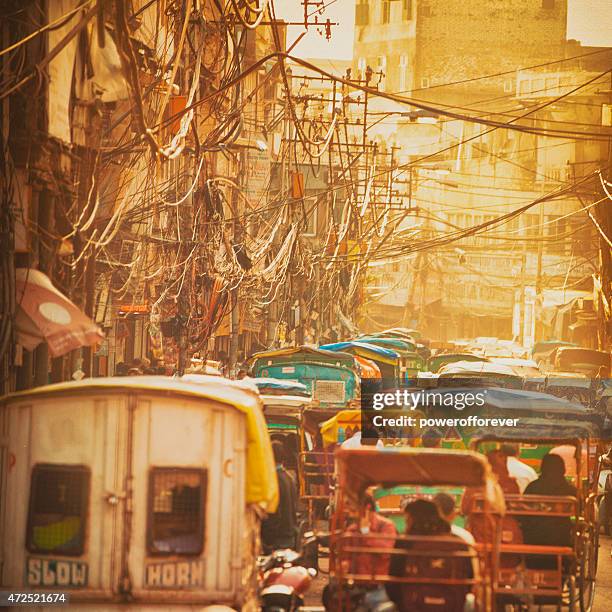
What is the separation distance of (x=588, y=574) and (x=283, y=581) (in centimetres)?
297

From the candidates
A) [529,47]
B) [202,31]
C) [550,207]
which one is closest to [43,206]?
[202,31]

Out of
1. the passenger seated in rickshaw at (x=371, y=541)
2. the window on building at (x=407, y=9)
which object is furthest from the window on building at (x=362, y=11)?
the passenger seated in rickshaw at (x=371, y=541)

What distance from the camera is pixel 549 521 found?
35.6 feet

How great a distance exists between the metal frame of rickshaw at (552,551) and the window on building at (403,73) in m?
21.6

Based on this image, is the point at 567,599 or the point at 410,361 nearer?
the point at 567,599

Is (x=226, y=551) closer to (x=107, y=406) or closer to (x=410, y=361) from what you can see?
(x=107, y=406)

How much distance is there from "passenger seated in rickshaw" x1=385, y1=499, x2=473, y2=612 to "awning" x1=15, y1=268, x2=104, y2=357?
493 cm

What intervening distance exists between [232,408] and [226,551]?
3.03ft

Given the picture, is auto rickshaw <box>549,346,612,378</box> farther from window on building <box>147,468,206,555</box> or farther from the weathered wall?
window on building <box>147,468,206,555</box>

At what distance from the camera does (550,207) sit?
5159 cm

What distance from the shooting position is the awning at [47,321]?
12844 mm

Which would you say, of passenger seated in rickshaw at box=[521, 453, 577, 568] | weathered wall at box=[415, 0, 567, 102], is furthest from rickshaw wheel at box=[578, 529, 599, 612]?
weathered wall at box=[415, 0, 567, 102]

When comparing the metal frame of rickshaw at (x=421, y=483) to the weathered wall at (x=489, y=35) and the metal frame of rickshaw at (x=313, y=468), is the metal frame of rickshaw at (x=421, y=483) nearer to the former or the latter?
the metal frame of rickshaw at (x=313, y=468)

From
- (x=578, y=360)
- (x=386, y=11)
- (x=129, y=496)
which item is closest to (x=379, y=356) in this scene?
(x=578, y=360)
